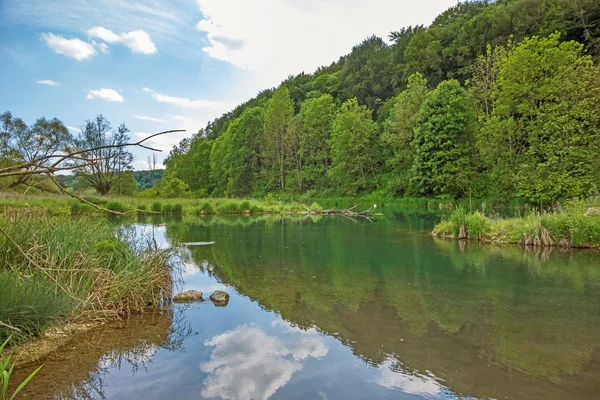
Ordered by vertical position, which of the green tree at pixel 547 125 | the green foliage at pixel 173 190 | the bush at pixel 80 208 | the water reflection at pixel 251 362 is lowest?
the water reflection at pixel 251 362

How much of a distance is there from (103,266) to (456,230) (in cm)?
1336

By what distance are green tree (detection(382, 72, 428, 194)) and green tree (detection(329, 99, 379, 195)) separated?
419cm

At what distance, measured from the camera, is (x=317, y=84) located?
223 ft

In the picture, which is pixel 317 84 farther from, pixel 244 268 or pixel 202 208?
pixel 244 268

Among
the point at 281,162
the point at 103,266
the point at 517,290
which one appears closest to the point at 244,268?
the point at 103,266

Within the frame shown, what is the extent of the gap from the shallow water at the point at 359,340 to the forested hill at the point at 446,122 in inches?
545

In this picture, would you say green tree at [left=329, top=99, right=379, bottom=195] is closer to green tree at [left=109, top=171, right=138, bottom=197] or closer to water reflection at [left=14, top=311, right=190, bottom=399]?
green tree at [left=109, top=171, right=138, bottom=197]

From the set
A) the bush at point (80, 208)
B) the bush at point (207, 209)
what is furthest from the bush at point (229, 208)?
the bush at point (80, 208)

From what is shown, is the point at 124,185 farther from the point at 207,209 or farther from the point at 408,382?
the point at 408,382

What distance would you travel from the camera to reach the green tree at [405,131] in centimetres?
4119

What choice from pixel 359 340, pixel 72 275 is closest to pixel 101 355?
pixel 72 275

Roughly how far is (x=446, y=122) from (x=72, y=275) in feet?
114

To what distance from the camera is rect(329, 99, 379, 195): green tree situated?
4747cm

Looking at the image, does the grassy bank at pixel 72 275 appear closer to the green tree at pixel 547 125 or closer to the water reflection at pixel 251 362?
the water reflection at pixel 251 362
